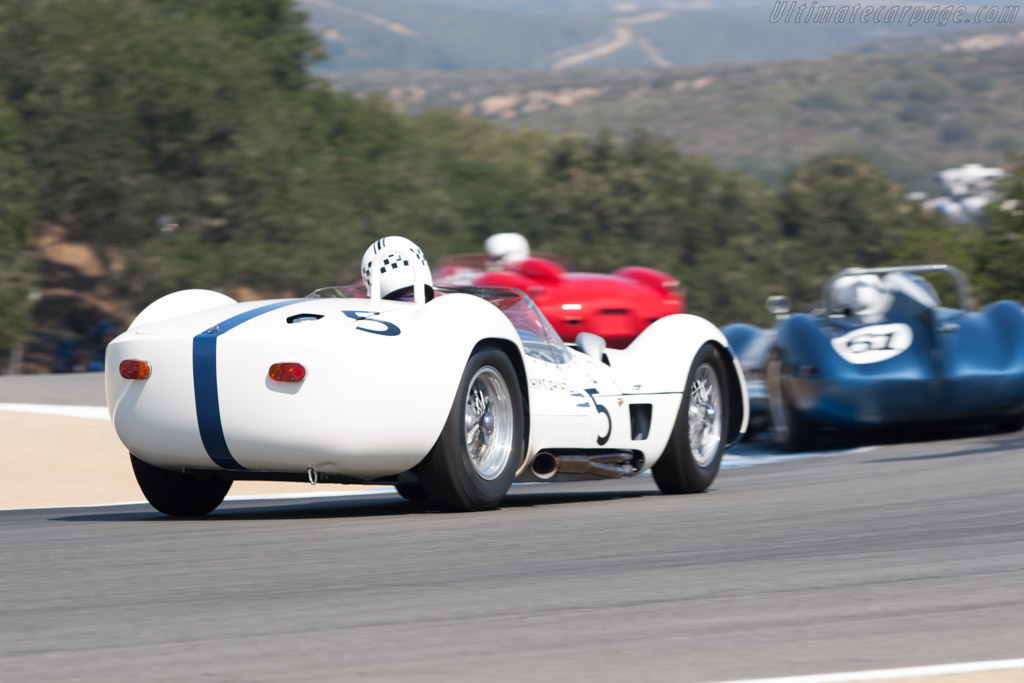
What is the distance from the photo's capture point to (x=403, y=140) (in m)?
55.4

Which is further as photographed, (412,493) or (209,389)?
(412,493)

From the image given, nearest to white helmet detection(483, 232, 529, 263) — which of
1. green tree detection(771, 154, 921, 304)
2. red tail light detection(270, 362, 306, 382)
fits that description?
red tail light detection(270, 362, 306, 382)

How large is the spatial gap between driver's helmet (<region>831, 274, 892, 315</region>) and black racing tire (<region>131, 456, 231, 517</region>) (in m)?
6.87

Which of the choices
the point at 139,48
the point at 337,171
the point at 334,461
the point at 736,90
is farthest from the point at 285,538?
the point at 736,90

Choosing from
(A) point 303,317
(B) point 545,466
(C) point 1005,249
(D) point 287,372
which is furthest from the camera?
(C) point 1005,249

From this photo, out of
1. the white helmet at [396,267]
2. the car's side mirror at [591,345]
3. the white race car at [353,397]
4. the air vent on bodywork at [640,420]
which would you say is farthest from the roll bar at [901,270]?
the white helmet at [396,267]

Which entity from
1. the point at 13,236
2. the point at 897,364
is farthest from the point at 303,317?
the point at 13,236

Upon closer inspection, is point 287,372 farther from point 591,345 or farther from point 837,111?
point 837,111

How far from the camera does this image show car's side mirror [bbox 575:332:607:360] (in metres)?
7.87

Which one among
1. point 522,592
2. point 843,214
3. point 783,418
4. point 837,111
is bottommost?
point 783,418

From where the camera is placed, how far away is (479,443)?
6.60m

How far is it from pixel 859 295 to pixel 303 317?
7404 millimetres

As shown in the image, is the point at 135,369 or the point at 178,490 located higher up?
the point at 135,369

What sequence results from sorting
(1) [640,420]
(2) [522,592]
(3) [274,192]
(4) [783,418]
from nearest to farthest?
(2) [522,592] → (1) [640,420] → (4) [783,418] → (3) [274,192]
